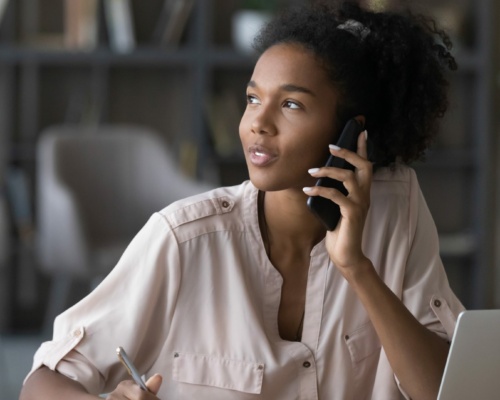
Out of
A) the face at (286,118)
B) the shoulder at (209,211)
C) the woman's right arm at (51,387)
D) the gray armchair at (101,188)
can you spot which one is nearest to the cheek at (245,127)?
the face at (286,118)

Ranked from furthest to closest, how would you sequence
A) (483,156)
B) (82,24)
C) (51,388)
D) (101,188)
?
(483,156)
(82,24)
(101,188)
(51,388)

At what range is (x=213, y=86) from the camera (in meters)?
4.86

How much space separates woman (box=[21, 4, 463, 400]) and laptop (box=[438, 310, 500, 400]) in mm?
333

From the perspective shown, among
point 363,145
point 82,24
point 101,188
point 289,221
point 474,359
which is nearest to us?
point 474,359

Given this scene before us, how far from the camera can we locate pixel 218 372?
1.56 metres

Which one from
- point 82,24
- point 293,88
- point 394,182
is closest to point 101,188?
point 82,24

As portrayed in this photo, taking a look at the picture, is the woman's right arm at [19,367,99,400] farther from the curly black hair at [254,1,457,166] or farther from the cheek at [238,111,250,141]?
the curly black hair at [254,1,457,166]

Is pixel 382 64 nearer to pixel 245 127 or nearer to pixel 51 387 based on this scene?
pixel 245 127

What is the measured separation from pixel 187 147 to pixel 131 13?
69 cm

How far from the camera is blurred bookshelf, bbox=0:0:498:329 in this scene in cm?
459

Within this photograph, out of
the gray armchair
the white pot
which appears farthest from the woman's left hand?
the white pot

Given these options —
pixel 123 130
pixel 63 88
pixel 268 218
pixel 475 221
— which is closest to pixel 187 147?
pixel 123 130

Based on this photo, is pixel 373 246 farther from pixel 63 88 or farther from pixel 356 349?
pixel 63 88

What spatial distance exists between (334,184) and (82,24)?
3.26 meters
